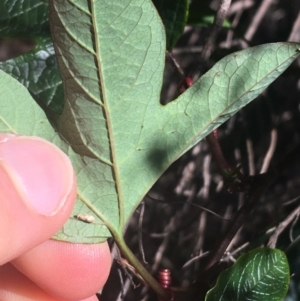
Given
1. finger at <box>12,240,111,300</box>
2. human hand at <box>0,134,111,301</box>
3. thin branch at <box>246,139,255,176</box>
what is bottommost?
thin branch at <box>246,139,255,176</box>

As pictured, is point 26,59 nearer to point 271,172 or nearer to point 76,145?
point 76,145

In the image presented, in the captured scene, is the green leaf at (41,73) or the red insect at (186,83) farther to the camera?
the green leaf at (41,73)

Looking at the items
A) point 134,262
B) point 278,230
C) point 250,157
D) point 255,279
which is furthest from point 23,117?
point 250,157

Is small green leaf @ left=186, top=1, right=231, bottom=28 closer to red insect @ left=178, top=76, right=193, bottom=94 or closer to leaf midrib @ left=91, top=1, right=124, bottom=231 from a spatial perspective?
red insect @ left=178, top=76, right=193, bottom=94

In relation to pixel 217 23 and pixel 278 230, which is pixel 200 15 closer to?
pixel 217 23

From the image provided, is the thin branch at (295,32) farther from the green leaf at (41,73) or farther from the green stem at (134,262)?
the green stem at (134,262)

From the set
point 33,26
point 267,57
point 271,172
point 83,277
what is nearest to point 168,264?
point 83,277

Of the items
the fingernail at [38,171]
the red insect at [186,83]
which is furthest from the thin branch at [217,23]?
the fingernail at [38,171]

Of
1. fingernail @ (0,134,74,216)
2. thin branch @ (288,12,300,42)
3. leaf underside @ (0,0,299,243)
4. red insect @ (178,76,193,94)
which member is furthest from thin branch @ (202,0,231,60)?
thin branch @ (288,12,300,42)
